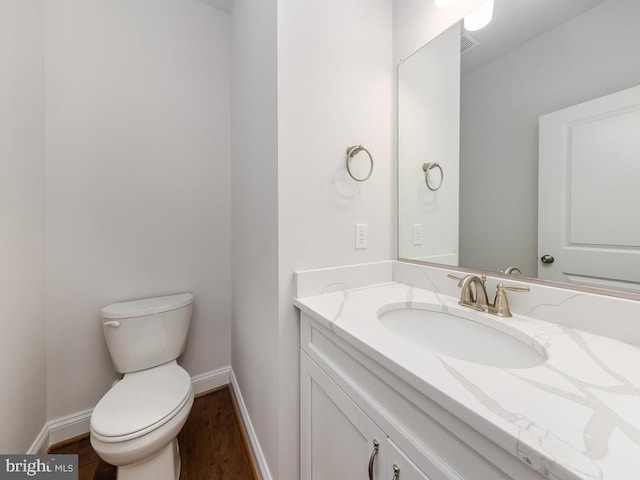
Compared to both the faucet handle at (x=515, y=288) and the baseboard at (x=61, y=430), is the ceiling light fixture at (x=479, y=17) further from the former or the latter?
the baseboard at (x=61, y=430)

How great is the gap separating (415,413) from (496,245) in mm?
688

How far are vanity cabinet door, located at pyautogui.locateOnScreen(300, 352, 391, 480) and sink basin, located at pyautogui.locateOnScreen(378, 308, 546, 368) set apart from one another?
312mm

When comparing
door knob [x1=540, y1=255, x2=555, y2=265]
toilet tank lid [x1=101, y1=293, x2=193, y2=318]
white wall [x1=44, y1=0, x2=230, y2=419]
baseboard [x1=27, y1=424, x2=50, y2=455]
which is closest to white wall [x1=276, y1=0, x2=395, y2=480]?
door knob [x1=540, y1=255, x2=555, y2=265]

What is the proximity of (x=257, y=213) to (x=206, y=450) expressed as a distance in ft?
4.18

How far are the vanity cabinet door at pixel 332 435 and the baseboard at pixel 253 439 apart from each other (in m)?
0.22

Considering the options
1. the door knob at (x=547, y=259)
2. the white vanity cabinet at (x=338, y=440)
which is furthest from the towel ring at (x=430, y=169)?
the white vanity cabinet at (x=338, y=440)

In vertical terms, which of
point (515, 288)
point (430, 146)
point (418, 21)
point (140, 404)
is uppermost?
point (418, 21)

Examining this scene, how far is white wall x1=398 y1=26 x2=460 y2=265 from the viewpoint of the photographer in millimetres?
1056

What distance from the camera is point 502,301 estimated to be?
0.80 metres

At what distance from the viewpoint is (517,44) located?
849 millimetres

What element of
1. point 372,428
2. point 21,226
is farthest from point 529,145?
point 21,226

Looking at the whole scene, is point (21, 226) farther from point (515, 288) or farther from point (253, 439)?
point (515, 288)

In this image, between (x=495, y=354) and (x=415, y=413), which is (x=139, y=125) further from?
(x=495, y=354)

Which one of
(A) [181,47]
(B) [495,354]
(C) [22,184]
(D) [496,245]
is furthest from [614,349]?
(A) [181,47]
